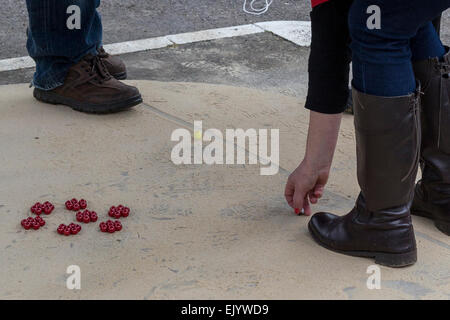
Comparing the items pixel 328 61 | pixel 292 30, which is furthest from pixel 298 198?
pixel 292 30

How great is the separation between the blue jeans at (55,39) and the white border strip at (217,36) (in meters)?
0.91

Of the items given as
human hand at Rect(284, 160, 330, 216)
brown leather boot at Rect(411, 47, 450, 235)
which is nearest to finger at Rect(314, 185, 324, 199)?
human hand at Rect(284, 160, 330, 216)

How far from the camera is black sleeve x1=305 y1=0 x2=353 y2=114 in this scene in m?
1.92

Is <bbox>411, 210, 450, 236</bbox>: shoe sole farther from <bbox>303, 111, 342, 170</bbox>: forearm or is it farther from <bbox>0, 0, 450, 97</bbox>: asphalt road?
<bbox>0, 0, 450, 97</bbox>: asphalt road

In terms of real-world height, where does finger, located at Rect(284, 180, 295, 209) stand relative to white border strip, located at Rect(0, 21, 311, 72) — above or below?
above

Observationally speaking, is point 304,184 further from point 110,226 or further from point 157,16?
point 157,16

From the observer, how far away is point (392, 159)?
1.80 meters

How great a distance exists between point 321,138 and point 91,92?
1.47 m

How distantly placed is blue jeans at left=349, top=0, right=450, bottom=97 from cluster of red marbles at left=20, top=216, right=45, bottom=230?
1.11 metres

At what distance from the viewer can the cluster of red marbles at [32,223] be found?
2156 millimetres

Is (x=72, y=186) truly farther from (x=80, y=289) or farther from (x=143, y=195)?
(x=80, y=289)

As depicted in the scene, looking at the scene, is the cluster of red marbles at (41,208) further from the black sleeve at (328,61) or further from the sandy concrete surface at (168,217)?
the black sleeve at (328,61)

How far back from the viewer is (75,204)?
89.9 inches
